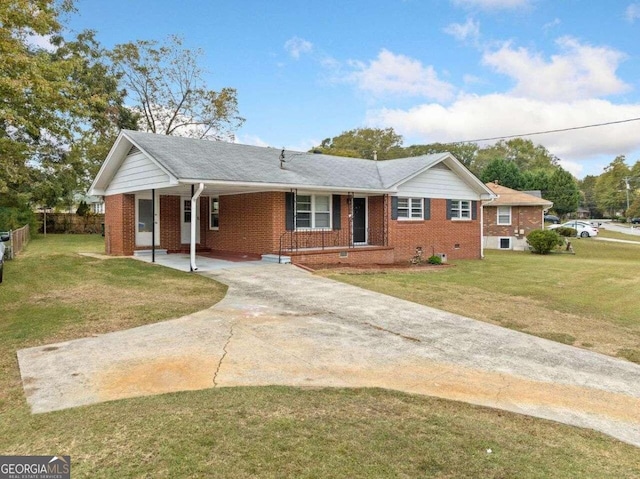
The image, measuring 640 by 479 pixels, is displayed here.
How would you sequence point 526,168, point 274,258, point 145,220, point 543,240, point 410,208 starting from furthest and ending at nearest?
point 526,168
point 543,240
point 410,208
point 145,220
point 274,258

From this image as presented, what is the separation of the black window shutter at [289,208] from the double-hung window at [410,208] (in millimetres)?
5559

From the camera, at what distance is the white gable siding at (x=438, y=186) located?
19.6 meters

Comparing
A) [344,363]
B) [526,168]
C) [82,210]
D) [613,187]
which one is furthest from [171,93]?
[613,187]

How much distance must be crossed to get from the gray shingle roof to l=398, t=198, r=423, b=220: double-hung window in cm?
116

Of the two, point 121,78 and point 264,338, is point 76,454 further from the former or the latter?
point 121,78

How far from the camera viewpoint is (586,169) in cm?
10925

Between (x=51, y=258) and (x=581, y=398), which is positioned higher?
(x=51, y=258)

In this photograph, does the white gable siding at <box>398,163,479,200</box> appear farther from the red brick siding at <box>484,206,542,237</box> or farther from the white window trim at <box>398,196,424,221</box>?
the red brick siding at <box>484,206,542,237</box>

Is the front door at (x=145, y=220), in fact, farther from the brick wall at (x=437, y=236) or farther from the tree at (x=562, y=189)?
the tree at (x=562, y=189)

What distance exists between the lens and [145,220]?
57.6 feet

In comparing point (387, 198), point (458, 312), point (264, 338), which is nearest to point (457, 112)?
point (387, 198)

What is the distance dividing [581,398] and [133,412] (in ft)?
16.1

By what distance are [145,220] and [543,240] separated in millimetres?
21729

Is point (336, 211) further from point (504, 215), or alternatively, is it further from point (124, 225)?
point (504, 215)
